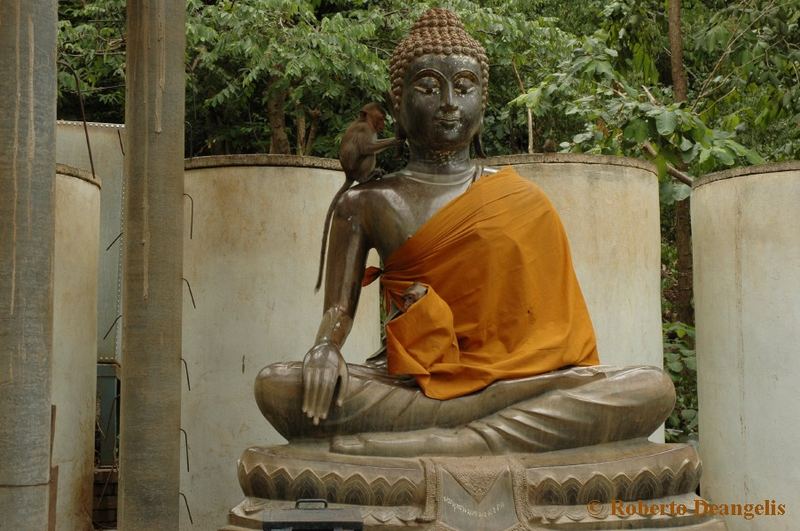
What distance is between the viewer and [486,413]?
4676 mm

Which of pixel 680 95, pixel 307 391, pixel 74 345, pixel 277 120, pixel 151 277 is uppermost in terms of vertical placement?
pixel 277 120

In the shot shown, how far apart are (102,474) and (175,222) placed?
2.52 meters

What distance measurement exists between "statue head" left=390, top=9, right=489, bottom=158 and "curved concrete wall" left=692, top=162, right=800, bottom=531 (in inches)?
77.6

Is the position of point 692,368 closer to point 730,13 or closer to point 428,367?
point 730,13

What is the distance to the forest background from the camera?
7727 millimetres

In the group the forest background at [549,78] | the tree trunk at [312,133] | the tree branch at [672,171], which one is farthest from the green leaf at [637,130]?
the tree trunk at [312,133]

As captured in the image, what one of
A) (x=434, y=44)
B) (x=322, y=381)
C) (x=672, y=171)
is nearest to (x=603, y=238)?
(x=672, y=171)

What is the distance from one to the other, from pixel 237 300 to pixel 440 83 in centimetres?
201

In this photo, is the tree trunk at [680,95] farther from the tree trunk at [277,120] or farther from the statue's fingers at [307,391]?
the statue's fingers at [307,391]

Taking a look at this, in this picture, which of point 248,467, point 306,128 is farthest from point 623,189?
point 306,128

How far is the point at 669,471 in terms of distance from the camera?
4531 mm

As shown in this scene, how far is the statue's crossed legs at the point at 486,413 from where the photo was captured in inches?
179

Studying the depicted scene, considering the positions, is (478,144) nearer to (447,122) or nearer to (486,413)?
(447,122)

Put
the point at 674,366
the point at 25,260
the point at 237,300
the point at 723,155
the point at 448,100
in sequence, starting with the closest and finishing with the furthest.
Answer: the point at 25,260 → the point at 448,100 → the point at 237,300 → the point at 723,155 → the point at 674,366
